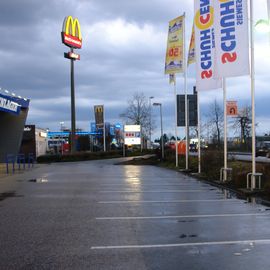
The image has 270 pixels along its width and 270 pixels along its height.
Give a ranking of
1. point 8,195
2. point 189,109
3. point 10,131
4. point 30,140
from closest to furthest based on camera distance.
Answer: point 8,195 < point 189,109 < point 10,131 < point 30,140

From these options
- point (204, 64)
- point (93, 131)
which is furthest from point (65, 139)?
point (204, 64)

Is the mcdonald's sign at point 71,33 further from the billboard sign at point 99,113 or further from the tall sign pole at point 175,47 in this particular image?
the tall sign pole at point 175,47

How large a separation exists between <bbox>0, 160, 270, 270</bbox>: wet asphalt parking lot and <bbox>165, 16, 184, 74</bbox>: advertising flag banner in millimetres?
14377

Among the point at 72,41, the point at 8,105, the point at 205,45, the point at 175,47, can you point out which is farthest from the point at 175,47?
the point at 72,41

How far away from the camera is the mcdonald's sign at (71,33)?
190 ft

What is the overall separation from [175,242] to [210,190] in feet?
31.8

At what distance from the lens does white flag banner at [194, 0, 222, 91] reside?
764 inches

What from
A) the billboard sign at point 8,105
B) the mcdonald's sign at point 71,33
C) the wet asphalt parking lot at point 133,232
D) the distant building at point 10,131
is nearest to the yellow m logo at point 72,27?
the mcdonald's sign at point 71,33

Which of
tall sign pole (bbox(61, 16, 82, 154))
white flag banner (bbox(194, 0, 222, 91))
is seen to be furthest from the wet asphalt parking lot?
tall sign pole (bbox(61, 16, 82, 154))

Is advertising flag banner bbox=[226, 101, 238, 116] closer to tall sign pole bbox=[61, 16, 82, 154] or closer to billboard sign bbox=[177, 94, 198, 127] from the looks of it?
billboard sign bbox=[177, 94, 198, 127]

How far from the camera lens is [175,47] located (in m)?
28.4

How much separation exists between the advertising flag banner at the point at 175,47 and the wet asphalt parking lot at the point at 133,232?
566 inches

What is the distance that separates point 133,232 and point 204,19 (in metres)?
12.8

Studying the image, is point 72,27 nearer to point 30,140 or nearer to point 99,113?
point 99,113
